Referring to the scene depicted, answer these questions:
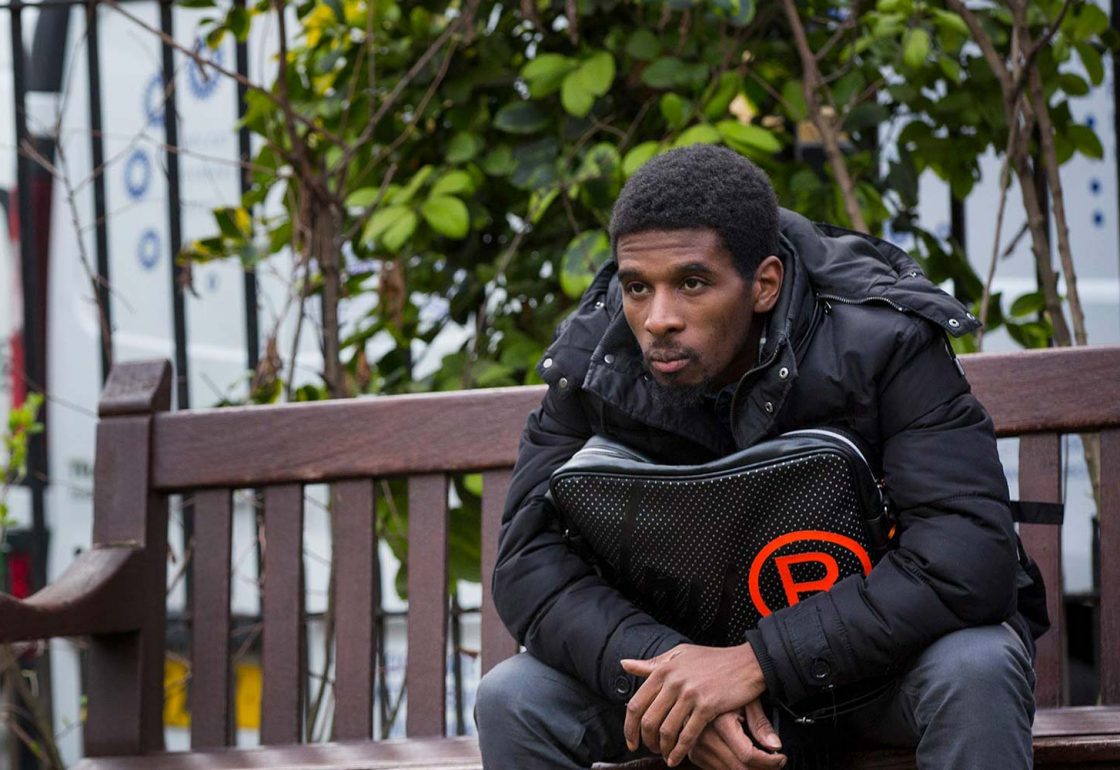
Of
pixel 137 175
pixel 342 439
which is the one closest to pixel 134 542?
pixel 342 439

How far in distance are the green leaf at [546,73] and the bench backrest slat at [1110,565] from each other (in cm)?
124

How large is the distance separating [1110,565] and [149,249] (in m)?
3.42

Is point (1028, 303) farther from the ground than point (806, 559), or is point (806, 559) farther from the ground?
point (1028, 303)

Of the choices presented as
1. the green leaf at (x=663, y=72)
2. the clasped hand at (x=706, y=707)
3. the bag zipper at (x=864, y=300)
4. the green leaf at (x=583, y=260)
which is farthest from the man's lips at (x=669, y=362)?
the green leaf at (x=663, y=72)

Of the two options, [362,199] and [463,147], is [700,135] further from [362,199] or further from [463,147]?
[362,199]

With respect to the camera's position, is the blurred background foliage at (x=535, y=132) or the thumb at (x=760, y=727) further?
the blurred background foliage at (x=535, y=132)

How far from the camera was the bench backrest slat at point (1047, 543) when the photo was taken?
8.58 ft

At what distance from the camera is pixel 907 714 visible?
214 cm

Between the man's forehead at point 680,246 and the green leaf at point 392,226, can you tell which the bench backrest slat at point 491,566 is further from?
the man's forehead at point 680,246

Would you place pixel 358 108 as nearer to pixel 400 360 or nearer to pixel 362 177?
pixel 362 177

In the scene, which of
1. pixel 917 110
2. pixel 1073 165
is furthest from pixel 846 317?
pixel 1073 165

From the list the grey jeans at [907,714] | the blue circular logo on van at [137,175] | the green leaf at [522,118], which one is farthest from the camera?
the blue circular logo on van at [137,175]

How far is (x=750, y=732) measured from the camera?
2125 millimetres

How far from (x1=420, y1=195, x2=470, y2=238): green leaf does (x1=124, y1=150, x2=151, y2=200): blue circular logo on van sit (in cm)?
224
